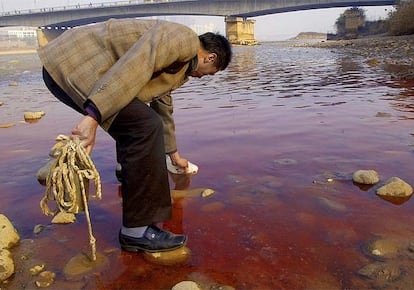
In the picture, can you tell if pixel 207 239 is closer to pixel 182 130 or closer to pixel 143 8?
pixel 182 130

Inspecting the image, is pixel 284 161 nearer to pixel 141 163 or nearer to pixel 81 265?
pixel 141 163

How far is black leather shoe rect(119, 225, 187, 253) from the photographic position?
6.47ft

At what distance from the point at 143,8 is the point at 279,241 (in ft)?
193

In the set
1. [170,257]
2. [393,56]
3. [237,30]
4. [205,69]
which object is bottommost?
[170,257]

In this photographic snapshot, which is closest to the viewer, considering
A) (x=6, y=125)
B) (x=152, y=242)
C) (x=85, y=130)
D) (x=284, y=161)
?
(x=85, y=130)

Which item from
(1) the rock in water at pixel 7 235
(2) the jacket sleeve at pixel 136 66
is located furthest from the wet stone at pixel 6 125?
(2) the jacket sleeve at pixel 136 66

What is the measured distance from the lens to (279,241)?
198 cm

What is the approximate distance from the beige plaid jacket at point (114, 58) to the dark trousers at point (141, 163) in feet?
0.31

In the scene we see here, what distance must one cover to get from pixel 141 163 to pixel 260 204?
2.95ft

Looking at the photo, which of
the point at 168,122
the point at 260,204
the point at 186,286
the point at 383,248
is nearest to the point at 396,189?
the point at 383,248

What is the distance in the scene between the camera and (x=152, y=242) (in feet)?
6.48

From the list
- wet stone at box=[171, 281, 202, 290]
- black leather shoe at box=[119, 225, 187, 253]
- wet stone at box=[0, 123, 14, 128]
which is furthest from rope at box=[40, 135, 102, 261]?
wet stone at box=[0, 123, 14, 128]

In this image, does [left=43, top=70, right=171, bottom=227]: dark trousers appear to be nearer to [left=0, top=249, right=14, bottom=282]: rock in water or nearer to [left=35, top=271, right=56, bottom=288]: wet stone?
[left=35, top=271, right=56, bottom=288]: wet stone

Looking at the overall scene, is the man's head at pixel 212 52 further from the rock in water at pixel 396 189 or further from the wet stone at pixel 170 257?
the rock in water at pixel 396 189
